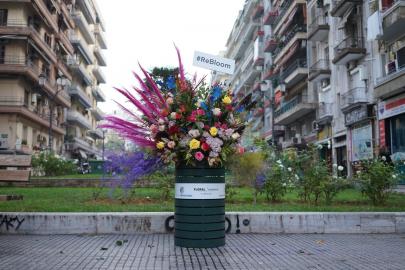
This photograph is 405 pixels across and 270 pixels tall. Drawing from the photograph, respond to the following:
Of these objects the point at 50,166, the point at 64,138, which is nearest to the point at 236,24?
the point at 64,138

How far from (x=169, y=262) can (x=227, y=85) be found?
10.0 feet

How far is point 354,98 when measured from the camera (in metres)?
28.2

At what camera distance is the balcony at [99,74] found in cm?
7494

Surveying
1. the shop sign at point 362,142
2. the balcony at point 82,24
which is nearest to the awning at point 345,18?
the shop sign at point 362,142

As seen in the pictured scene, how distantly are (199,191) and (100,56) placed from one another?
7407cm

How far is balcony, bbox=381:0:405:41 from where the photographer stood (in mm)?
21438

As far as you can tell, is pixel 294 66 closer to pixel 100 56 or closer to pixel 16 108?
pixel 16 108

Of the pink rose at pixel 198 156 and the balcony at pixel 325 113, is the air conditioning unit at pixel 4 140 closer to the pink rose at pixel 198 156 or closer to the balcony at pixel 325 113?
the balcony at pixel 325 113

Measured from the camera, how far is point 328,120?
34344mm

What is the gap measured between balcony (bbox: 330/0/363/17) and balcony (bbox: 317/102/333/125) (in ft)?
20.4

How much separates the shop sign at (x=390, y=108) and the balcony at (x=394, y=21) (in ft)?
10.5

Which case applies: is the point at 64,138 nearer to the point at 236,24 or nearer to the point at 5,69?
the point at 5,69

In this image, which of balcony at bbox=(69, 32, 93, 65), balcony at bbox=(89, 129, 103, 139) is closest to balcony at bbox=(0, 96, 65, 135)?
balcony at bbox=(69, 32, 93, 65)

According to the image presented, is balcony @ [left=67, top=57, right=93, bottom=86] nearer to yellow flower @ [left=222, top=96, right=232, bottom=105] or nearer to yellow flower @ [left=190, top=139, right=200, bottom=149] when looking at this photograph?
yellow flower @ [left=222, top=96, right=232, bottom=105]
